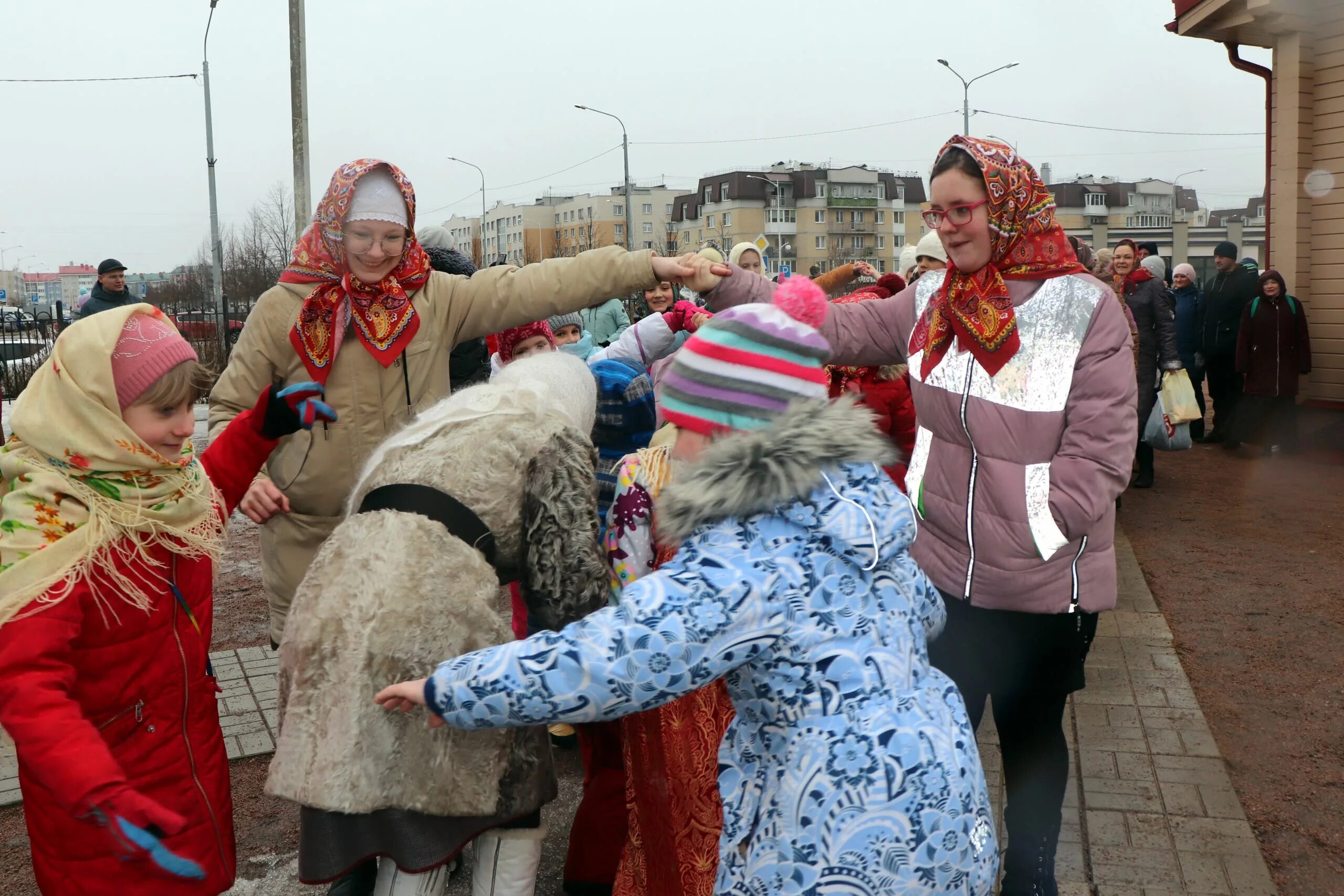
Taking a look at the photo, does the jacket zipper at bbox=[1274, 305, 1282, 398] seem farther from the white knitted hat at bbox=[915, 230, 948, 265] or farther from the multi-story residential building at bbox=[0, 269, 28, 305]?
the multi-story residential building at bbox=[0, 269, 28, 305]

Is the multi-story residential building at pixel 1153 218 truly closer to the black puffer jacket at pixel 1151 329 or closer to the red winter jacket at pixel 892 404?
the black puffer jacket at pixel 1151 329

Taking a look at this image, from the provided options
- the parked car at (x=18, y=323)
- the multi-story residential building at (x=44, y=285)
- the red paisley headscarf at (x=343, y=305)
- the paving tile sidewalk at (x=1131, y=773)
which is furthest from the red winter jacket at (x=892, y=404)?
the multi-story residential building at (x=44, y=285)

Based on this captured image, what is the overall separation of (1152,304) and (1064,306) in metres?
6.97

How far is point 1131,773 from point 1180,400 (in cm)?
491

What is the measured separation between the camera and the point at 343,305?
10.2 ft

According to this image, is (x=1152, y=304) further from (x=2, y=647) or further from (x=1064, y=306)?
(x=2, y=647)

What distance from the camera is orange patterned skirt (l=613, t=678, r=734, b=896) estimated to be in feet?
8.32

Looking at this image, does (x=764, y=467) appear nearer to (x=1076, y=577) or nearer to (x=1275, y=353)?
(x=1076, y=577)

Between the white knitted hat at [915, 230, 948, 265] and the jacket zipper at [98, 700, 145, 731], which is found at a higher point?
the white knitted hat at [915, 230, 948, 265]

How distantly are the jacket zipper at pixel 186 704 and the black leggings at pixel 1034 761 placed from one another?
6.32 ft

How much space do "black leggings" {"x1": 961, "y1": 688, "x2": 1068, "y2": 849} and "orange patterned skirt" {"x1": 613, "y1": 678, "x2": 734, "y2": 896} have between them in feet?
2.82

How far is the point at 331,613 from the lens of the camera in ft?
6.93

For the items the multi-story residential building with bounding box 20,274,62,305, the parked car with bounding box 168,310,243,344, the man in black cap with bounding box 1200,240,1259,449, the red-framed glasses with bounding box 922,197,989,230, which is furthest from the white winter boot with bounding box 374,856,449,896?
the multi-story residential building with bounding box 20,274,62,305

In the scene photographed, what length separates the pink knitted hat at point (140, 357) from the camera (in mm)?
2361
